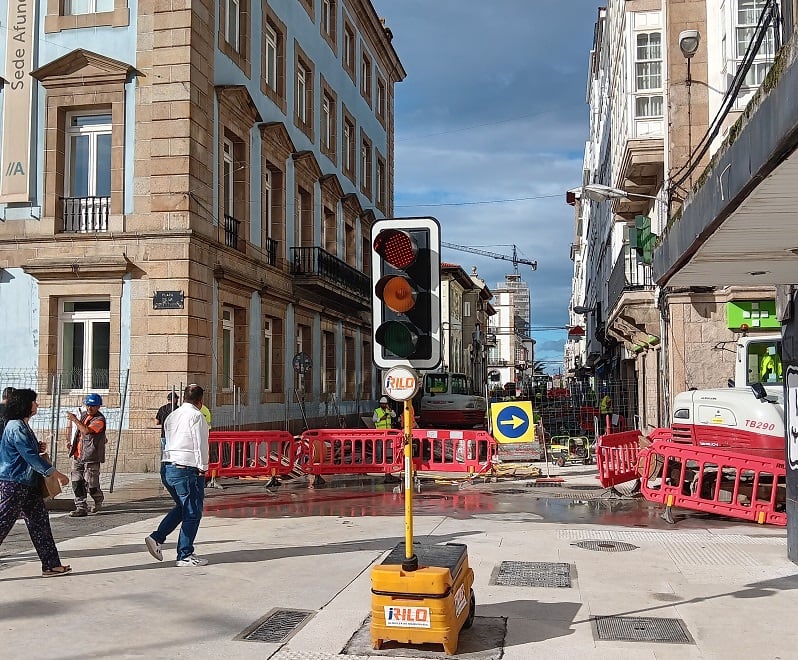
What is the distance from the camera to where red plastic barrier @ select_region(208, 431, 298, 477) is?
15.6 metres

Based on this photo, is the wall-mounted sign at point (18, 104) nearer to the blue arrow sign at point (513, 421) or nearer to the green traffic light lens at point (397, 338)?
the blue arrow sign at point (513, 421)

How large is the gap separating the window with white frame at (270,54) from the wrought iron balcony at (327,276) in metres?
4.85

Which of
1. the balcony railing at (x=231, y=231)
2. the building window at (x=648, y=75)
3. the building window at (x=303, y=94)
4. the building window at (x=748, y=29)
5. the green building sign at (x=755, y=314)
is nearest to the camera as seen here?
the building window at (x=748, y=29)

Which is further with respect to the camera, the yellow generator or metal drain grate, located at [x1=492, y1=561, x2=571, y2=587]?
metal drain grate, located at [x1=492, y1=561, x2=571, y2=587]

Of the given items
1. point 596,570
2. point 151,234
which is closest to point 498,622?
point 596,570

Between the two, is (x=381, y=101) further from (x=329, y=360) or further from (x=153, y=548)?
(x=153, y=548)

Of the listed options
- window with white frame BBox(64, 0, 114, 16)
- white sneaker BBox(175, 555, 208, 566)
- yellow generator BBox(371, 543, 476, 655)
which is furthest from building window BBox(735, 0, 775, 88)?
yellow generator BBox(371, 543, 476, 655)

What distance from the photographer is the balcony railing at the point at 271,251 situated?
2425 cm

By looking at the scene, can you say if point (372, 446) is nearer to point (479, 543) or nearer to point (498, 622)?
point (479, 543)

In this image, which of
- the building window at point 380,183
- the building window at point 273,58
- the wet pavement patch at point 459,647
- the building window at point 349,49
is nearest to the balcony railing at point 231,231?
the building window at point 273,58

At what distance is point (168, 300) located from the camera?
731 inches

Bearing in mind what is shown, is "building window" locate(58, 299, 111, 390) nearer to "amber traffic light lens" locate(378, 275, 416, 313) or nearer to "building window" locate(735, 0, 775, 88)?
"amber traffic light lens" locate(378, 275, 416, 313)

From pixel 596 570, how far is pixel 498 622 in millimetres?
2181

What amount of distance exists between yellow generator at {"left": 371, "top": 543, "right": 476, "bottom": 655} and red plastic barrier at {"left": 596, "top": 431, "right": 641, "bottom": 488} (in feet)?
26.3
